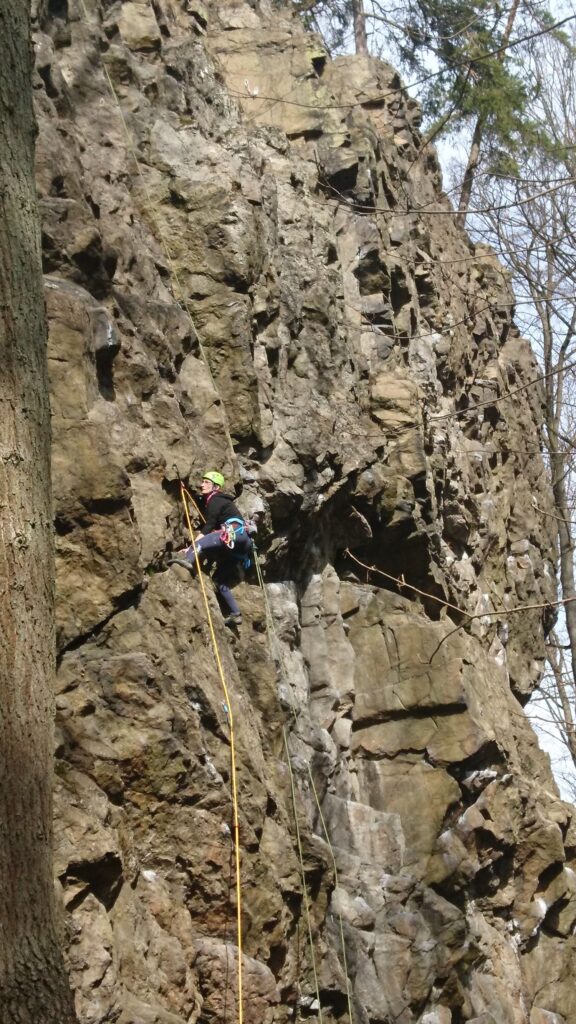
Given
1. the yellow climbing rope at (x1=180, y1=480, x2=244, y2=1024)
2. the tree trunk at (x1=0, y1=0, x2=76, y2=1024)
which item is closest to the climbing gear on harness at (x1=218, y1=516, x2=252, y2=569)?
the yellow climbing rope at (x1=180, y1=480, x2=244, y2=1024)

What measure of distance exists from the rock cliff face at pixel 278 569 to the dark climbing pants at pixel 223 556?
0.69 ft

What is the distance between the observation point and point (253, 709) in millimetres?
A: 8477

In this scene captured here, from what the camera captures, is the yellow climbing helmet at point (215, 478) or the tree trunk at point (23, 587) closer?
the tree trunk at point (23, 587)

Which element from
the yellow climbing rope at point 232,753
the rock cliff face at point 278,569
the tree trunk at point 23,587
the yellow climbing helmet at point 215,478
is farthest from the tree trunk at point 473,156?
the tree trunk at point 23,587

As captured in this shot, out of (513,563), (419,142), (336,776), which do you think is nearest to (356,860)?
(336,776)

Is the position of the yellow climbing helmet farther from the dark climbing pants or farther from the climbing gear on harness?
the dark climbing pants

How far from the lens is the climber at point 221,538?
8430 millimetres

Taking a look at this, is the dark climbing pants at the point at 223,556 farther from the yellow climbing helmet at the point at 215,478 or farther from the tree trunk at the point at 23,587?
the tree trunk at the point at 23,587

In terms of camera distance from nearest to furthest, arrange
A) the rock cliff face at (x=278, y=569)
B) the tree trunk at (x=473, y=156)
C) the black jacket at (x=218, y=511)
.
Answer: the rock cliff face at (x=278, y=569) < the black jacket at (x=218, y=511) < the tree trunk at (x=473, y=156)

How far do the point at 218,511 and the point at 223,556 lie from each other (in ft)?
1.29

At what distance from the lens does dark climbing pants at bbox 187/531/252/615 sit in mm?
8398

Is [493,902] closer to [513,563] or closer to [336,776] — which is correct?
[336,776]

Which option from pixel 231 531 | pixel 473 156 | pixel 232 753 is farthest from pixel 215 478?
pixel 473 156

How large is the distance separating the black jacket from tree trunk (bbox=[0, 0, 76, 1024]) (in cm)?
491
